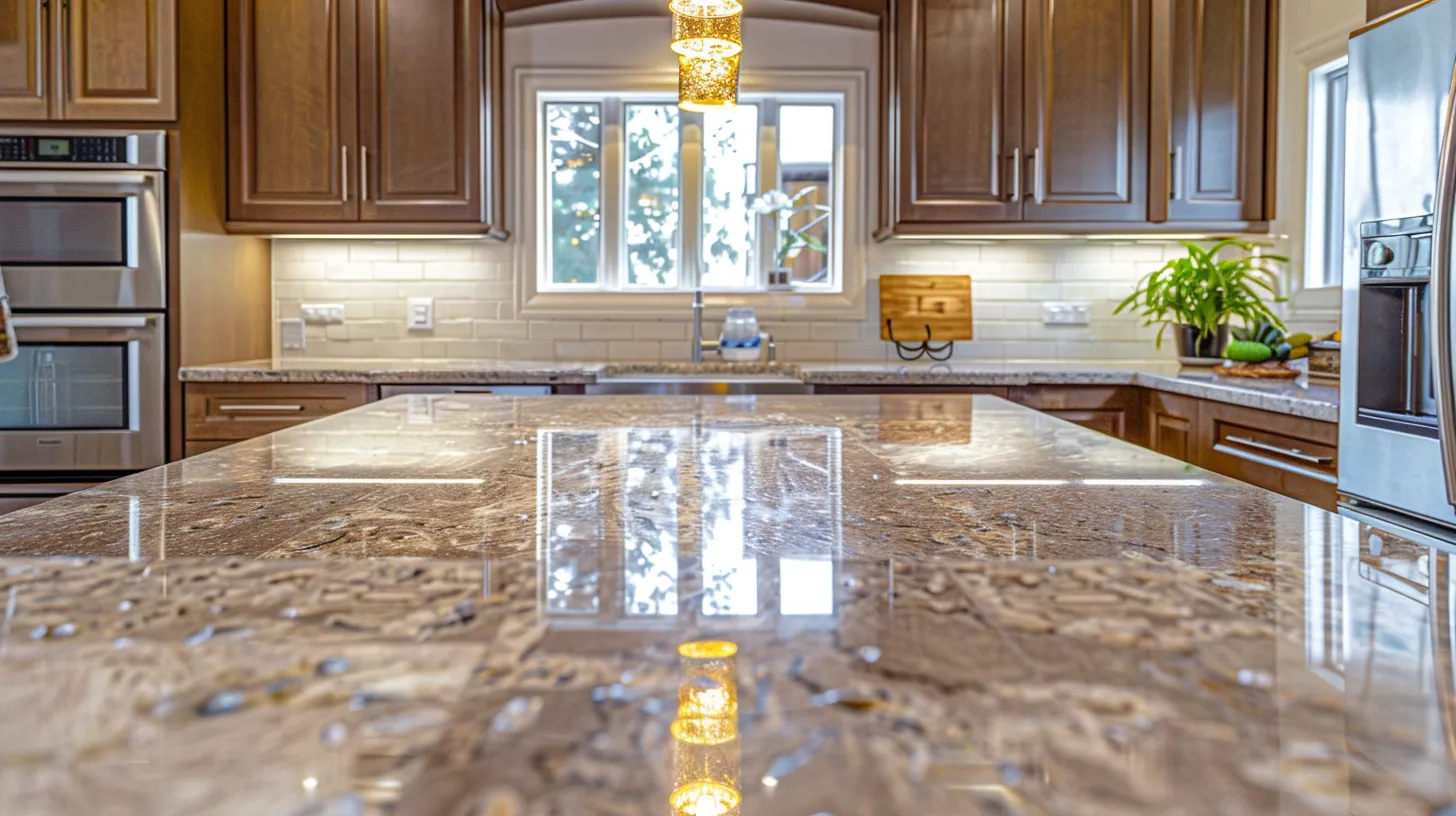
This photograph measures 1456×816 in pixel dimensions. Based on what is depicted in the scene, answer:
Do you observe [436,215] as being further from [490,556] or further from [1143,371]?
[490,556]

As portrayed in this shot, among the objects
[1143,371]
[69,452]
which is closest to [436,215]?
[69,452]

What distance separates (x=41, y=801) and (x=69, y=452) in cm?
344

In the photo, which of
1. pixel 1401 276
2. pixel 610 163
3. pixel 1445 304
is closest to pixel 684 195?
pixel 610 163

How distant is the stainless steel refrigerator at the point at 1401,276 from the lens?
71.1 inches

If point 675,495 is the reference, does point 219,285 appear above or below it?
above

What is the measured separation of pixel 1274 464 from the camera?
256 centimetres

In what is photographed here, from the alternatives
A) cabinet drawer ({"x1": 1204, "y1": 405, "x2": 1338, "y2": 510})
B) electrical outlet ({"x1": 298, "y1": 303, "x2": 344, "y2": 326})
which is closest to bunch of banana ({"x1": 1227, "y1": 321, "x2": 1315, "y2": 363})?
cabinet drawer ({"x1": 1204, "y1": 405, "x2": 1338, "y2": 510})

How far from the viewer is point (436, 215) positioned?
357 centimetres

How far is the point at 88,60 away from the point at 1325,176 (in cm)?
394

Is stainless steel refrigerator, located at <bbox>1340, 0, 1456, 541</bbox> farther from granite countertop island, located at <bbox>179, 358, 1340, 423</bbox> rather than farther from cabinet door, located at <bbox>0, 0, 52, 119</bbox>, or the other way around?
cabinet door, located at <bbox>0, 0, 52, 119</bbox>

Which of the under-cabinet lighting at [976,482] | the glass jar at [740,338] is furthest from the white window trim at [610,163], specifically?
the under-cabinet lighting at [976,482]

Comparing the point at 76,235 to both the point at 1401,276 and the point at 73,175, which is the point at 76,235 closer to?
the point at 73,175

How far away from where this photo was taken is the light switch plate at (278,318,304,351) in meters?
3.99

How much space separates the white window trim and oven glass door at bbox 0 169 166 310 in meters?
1.24
